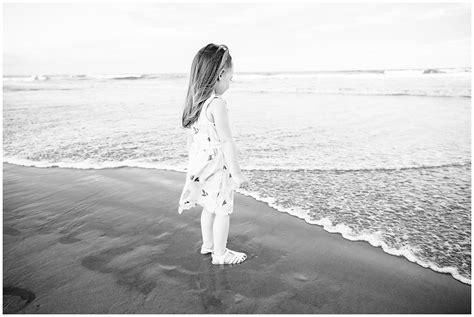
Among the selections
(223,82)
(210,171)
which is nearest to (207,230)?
(210,171)

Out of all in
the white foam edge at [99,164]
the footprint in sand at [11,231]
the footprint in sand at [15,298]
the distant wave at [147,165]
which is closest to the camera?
the footprint in sand at [15,298]

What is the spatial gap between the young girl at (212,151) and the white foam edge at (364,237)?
0.86 meters

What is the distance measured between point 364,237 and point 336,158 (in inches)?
88.4

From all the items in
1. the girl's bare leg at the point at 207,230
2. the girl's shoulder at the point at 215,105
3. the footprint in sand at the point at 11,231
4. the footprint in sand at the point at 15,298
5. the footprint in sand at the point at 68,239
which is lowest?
the footprint in sand at the point at 15,298

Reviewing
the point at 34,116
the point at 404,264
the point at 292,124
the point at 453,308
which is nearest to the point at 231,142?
the point at 404,264

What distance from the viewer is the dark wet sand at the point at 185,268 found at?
1.93 metres

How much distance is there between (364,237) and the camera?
2.64m

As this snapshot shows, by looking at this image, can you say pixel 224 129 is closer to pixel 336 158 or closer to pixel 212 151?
pixel 212 151

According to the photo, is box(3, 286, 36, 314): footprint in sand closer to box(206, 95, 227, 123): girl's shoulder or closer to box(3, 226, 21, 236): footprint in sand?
box(3, 226, 21, 236): footprint in sand

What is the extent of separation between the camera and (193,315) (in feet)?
6.08

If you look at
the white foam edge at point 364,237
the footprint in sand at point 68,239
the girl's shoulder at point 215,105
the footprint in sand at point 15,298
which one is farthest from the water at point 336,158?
the footprint in sand at point 15,298

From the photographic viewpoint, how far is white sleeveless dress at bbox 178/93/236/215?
227 centimetres

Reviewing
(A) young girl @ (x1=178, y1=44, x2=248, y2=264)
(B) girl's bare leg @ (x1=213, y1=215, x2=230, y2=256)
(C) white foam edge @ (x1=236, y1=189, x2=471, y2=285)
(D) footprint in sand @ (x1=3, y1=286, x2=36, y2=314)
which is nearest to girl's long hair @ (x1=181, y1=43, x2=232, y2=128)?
(A) young girl @ (x1=178, y1=44, x2=248, y2=264)

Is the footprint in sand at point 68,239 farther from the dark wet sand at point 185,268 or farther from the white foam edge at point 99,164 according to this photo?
the white foam edge at point 99,164
